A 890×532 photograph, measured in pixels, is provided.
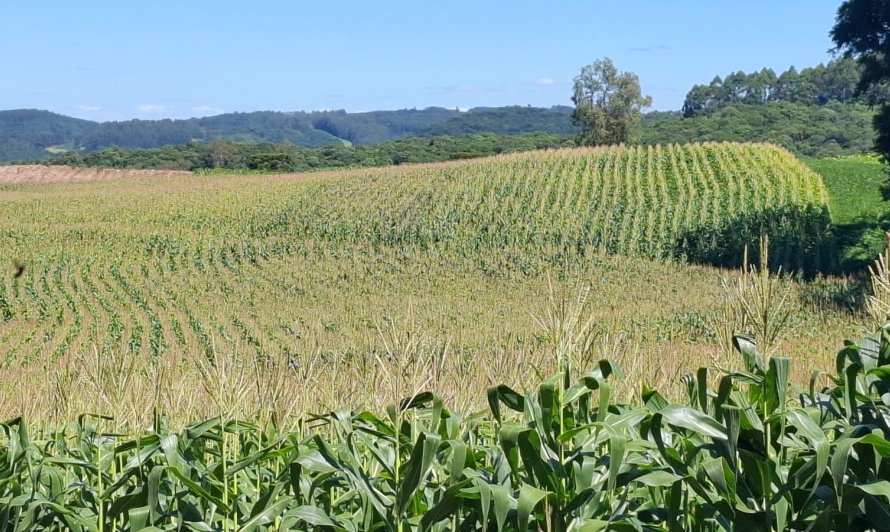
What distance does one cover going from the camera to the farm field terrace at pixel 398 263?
1391 centimetres

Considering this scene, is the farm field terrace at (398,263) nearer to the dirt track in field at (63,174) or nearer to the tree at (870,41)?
the tree at (870,41)

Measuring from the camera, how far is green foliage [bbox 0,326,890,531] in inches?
126

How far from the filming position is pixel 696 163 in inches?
1770

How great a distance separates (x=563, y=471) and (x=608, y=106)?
89.1 m

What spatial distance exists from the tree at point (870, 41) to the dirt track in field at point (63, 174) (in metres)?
47.8

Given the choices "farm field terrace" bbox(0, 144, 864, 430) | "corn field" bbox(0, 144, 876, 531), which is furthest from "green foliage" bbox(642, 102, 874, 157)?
"corn field" bbox(0, 144, 876, 531)

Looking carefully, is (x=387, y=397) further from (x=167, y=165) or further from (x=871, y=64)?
(x=167, y=165)

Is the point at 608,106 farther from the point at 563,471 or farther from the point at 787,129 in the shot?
the point at 563,471

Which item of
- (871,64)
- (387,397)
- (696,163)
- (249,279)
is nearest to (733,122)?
(696,163)

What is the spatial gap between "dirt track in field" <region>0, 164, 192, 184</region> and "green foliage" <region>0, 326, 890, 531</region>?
2490 inches

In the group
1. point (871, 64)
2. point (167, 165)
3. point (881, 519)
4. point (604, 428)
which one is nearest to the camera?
point (881, 519)

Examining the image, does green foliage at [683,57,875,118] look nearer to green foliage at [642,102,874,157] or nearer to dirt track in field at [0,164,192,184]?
green foliage at [642,102,874,157]

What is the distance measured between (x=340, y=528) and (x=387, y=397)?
1680 millimetres

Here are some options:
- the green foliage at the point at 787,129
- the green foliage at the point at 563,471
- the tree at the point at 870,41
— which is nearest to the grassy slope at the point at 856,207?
the tree at the point at 870,41
